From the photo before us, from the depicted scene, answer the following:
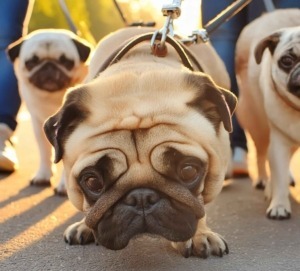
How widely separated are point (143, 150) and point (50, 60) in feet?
6.96

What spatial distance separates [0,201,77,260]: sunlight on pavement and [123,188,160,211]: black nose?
65 centimetres

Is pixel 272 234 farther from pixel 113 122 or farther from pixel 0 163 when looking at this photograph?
pixel 0 163

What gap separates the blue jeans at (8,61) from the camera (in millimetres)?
4586

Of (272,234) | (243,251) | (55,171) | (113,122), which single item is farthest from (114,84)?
(55,171)

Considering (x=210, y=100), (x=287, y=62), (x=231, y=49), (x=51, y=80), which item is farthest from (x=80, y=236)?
(x=231, y=49)

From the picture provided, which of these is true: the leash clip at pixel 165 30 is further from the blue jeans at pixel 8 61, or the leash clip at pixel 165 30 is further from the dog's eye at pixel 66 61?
the blue jeans at pixel 8 61

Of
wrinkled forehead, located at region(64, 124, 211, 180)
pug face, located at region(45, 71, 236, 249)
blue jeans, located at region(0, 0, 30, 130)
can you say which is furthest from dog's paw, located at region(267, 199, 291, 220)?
blue jeans, located at region(0, 0, 30, 130)

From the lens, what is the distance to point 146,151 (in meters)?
2.24

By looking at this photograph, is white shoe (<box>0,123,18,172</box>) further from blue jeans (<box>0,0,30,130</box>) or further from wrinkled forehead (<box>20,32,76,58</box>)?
wrinkled forehead (<box>20,32,76,58</box>)

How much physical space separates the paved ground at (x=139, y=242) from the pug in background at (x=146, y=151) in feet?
0.39

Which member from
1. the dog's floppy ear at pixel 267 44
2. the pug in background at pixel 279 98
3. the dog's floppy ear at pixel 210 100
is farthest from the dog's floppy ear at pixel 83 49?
the dog's floppy ear at pixel 210 100

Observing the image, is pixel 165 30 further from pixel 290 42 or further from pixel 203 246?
pixel 203 246

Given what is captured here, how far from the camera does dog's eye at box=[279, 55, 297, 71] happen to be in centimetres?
335

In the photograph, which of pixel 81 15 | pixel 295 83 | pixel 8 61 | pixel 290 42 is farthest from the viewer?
pixel 81 15
